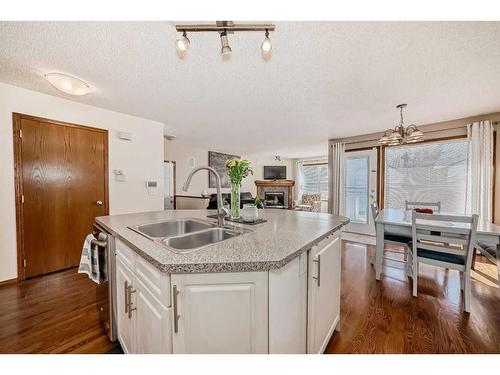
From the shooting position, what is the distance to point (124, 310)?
117 cm

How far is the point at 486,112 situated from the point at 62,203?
6.15 meters

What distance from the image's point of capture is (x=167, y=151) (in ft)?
16.2

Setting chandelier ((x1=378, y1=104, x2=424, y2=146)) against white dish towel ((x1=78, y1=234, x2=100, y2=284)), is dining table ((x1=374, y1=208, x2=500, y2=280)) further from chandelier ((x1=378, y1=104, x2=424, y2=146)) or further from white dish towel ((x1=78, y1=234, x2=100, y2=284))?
white dish towel ((x1=78, y1=234, x2=100, y2=284))

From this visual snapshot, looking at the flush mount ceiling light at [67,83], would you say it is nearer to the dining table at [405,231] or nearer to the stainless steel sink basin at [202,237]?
the stainless steel sink basin at [202,237]

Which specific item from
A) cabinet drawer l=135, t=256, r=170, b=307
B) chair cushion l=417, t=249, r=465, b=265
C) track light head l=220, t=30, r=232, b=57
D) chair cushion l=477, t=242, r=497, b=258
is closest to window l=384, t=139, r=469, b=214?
chair cushion l=477, t=242, r=497, b=258

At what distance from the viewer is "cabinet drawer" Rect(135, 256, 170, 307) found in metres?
0.77

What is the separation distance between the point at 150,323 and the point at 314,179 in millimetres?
7755

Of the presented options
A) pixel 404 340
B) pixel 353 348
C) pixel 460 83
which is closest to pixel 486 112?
pixel 460 83

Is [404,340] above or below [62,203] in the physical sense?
below

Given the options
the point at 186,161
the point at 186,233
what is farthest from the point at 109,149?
the point at 186,161

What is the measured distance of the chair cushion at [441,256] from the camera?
69.8 inches

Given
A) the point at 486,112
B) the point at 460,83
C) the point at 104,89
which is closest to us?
the point at 460,83

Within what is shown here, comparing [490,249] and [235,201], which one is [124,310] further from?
[490,249]
